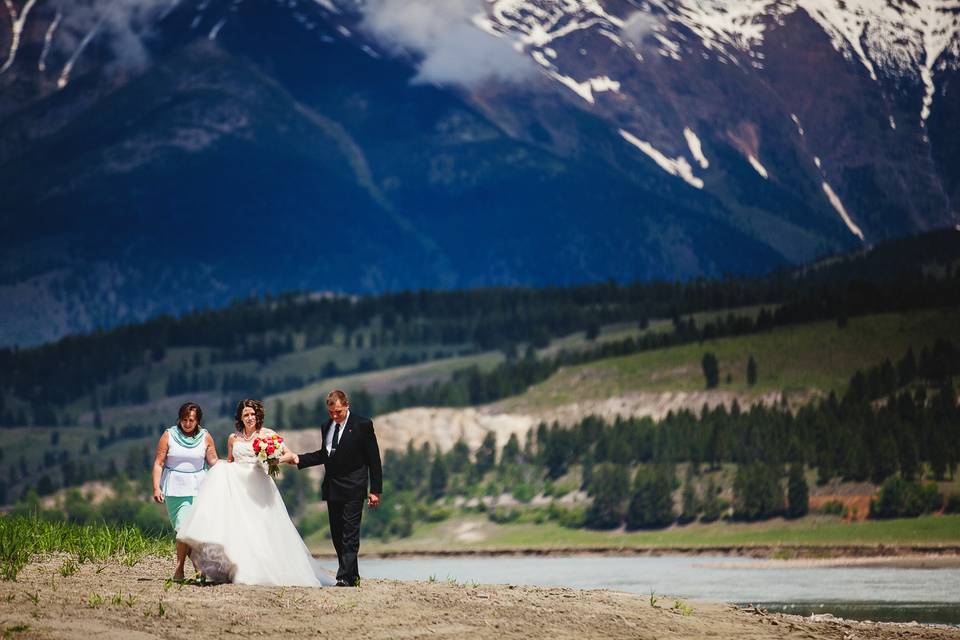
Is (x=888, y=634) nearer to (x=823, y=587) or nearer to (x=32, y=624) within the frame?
(x=32, y=624)

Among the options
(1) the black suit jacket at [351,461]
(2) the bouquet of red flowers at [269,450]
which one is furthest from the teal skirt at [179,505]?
(1) the black suit jacket at [351,461]

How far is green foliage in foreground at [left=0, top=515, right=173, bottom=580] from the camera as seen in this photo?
4116 centimetres

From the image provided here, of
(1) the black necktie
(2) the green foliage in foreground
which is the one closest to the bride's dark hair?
(1) the black necktie

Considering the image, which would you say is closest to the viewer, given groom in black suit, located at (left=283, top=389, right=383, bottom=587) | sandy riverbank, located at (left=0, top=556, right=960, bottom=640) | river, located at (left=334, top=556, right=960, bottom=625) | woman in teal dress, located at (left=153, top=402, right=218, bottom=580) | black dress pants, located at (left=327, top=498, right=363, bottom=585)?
sandy riverbank, located at (left=0, top=556, right=960, bottom=640)

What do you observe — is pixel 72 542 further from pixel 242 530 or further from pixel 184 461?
pixel 242 530

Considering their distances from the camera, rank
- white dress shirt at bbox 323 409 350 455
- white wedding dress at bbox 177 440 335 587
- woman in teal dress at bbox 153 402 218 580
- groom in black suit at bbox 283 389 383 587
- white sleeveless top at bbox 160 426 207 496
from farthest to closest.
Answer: white sleeveless top at bbox 160 426 207 496, woman in teal dress at bbox 153 402 218 580, white dress shirt at bbox 323 409 350 455, groom in black suit at bbox 283 389 383 587, white wedding dress at bbox 177 440 335 587

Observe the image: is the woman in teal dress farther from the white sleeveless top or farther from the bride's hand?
the bride's hand

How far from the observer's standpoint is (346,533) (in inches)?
1596

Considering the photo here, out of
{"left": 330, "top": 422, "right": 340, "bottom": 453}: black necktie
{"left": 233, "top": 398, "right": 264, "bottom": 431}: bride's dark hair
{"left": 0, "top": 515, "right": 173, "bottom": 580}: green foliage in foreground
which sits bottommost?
{"left": 0, "top": 515, "right": 173, "bottom": 580}: green foliage in foreground

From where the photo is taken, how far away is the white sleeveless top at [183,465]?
41.2 meters

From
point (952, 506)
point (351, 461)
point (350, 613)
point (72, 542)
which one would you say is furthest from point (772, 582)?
point (350, 613)

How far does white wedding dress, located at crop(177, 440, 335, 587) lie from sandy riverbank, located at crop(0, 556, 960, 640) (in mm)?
888

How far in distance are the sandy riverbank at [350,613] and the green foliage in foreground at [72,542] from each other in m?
0.67

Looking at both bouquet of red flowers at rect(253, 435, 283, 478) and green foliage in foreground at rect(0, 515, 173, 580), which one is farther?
green foliage in foreground at rect(0, 515, 173, 580)
